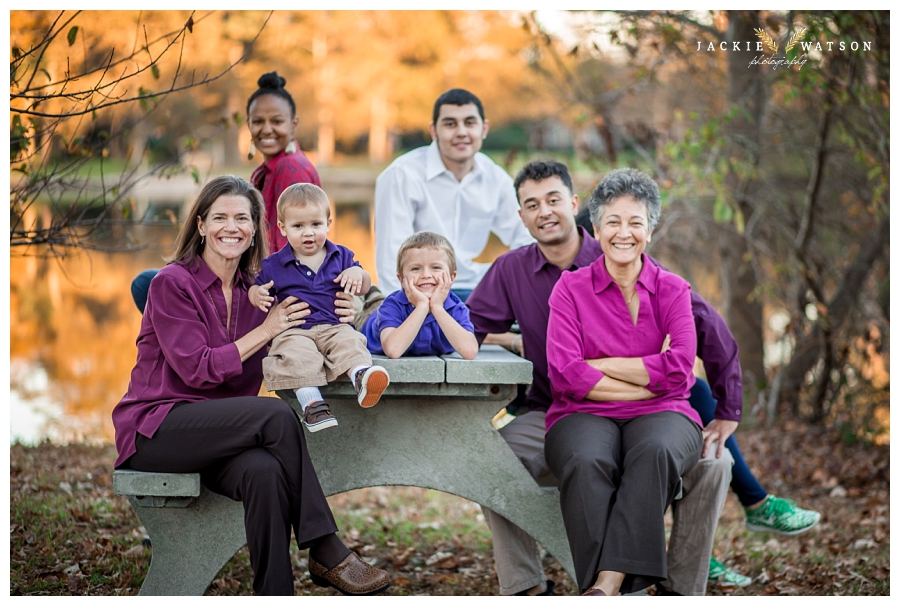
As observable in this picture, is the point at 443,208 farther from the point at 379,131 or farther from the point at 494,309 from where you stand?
the point at 379,131

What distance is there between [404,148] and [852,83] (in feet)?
126

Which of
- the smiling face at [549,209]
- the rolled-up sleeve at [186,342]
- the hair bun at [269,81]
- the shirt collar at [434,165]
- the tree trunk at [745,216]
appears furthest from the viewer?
the tree trunk at [745,216]

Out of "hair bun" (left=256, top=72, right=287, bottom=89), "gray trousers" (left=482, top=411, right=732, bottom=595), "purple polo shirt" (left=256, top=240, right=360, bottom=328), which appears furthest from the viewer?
"hair bun" (left=256, top=72, right=287, bottom=89)

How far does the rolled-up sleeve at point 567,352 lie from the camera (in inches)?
140

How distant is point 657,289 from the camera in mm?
3703

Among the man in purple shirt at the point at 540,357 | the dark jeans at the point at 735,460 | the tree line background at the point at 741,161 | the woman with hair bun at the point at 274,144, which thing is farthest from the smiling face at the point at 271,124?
the dark jeans at the point at 735,460

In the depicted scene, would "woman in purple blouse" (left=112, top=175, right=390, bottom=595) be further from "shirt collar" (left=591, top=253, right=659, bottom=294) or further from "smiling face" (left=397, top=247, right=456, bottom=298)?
"shirt collar" (left=591, top=253, right=659, bottom=294)

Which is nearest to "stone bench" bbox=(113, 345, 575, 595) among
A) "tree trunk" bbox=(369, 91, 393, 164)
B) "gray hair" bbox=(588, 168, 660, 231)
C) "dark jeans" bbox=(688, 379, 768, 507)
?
"gray hair" bbox=(588, 168, 660, 231)

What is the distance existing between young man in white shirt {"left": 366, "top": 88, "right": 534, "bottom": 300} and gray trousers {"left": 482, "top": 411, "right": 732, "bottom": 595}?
129 centimetres

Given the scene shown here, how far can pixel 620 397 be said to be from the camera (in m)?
3.59

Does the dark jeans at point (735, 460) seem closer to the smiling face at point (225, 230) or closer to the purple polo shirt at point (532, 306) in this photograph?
the purple polo shirt at point (532, 306)

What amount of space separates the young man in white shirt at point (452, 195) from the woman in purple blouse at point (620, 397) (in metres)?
1.39

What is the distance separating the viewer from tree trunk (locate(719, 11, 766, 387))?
734 centimetres
